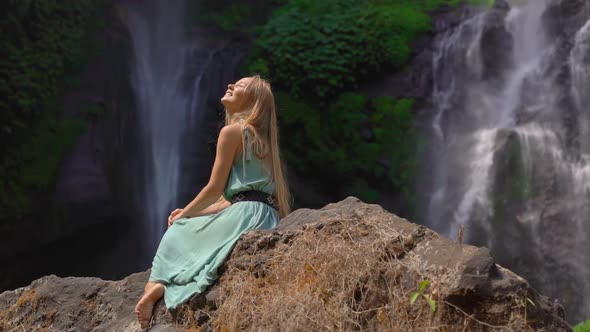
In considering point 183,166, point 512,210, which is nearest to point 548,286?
point 512,210

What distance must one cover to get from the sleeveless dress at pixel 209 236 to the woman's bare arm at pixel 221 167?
0.05m

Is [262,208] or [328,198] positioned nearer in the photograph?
[262,208]

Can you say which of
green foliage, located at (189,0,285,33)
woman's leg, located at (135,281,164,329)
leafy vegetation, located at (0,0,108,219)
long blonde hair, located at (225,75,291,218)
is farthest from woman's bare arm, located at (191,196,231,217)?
green foliage, located at (189,0,285,33)

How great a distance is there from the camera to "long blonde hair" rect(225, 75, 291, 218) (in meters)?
3.69

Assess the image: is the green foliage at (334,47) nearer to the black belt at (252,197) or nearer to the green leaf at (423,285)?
the black belt at (252,197)

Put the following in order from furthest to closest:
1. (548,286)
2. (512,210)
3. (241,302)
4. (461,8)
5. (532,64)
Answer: (461,8), (532,64), (512,210), (548,286), (241,302)

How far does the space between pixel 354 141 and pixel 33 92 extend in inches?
190

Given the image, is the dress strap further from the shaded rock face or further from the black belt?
the shaded rock face

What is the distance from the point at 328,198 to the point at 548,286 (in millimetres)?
3690

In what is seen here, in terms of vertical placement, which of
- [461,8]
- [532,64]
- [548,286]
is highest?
[461,8]

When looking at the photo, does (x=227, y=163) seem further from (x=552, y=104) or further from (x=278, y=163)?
(x=552, y=104)

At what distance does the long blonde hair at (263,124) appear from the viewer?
3691mm

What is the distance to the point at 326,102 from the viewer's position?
1153cm

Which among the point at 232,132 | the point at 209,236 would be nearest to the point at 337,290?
the point at 209,236
